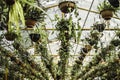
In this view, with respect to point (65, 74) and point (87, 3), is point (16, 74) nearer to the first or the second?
point (65, 74)

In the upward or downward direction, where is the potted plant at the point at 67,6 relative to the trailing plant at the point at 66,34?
upward

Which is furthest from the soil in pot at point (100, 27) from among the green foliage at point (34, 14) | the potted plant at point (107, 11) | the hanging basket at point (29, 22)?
the hanging basket at point (29, 22)

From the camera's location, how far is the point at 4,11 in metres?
2.85

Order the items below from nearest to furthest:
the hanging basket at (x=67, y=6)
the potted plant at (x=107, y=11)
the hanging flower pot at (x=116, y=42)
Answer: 1. the hanging basket at (x=67, y=6)
2. the potted plant at (x=107, y=11)
3. the hanging flower pot at (x=116, y=42)

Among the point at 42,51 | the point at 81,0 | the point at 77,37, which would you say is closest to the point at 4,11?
the point at 77,37

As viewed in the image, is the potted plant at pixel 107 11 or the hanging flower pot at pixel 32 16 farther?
the potted plant at pixel 107 11

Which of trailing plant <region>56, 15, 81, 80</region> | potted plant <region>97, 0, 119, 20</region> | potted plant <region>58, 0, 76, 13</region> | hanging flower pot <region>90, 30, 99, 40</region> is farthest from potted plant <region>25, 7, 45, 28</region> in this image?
hanging flower pot <region>90, 30, 99, 40</region>

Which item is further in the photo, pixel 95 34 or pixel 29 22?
pixel 95 34

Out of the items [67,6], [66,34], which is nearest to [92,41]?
[66,34]

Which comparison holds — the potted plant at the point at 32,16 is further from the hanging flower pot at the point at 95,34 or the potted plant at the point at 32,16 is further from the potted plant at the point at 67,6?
the hanging flower pot at the point at 95,34

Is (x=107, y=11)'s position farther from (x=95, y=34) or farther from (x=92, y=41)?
(x=92, y=41)

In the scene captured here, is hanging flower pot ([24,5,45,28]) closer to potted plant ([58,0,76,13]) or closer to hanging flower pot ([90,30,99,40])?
potted plant ([58,0,76,13])

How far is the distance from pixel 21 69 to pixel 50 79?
69 centimetres

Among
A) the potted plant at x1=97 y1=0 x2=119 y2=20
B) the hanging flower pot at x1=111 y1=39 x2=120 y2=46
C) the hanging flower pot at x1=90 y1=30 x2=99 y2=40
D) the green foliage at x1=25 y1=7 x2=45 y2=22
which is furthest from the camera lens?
the hanging flower pot at x1=111 y1=39 x2=120 y2=46
